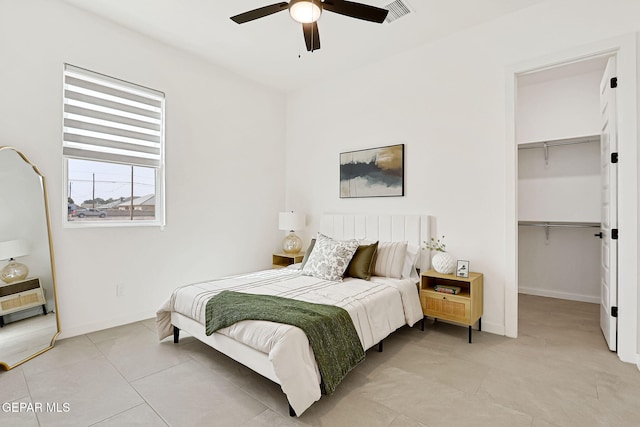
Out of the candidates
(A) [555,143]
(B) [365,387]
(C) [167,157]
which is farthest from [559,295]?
(C) [167,157]

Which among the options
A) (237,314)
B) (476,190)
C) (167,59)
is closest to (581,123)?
(476,190)

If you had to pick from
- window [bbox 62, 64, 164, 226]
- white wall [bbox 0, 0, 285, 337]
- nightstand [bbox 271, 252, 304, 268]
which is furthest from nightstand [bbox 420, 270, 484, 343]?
window [bbox 62, 64, 164, 226]

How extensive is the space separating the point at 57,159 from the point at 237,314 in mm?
2314

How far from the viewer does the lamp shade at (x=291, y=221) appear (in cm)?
443

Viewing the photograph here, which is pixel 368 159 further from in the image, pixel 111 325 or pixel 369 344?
pixel 111 325

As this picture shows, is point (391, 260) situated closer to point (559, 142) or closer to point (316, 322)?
point (316, 322)

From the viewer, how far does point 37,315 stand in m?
2.66

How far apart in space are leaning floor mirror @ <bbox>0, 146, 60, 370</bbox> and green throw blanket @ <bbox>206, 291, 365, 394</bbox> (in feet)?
5.06

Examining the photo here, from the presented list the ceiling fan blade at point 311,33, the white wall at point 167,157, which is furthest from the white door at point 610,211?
the white wall at point 167,157

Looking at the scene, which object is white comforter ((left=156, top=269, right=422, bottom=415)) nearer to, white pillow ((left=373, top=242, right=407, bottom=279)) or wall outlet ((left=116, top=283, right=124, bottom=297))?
white pillow ((left=373, top=242, right=407, bottom=279))

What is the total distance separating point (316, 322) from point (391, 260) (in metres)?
1.51

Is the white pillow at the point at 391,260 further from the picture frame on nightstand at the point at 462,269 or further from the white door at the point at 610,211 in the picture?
the white door at the point at 610,211

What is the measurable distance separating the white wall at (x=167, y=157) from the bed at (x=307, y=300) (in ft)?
2.87

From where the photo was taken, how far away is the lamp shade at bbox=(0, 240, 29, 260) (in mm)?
2459
